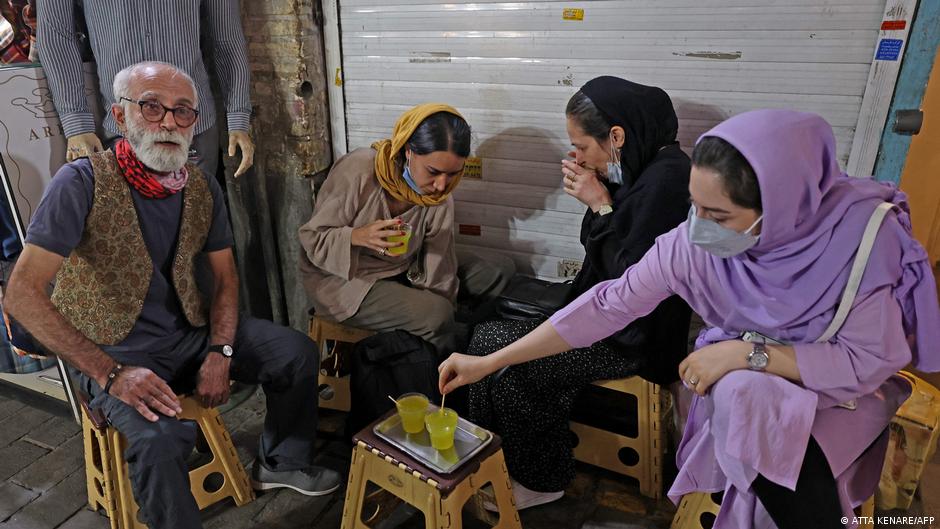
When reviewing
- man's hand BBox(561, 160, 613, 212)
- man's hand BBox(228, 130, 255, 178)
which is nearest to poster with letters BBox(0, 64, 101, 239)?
man's hand BBox(228, 130, 255, 178)

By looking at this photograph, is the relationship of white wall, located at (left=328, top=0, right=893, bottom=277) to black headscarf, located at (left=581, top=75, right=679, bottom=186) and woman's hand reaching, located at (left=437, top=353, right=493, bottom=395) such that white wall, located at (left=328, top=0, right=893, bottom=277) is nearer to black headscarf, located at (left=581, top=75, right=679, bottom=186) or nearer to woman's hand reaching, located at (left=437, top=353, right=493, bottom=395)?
black headscarf, located at (left=581, top=75, right=679, bottom=186)

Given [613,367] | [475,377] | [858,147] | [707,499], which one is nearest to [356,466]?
[475,377]

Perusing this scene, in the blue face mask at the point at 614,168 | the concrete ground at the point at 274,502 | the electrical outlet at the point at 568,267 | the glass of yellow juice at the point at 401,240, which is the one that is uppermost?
the blue face mask at the point at 614,168

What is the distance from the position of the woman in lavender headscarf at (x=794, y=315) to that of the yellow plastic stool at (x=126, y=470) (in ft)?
5.92

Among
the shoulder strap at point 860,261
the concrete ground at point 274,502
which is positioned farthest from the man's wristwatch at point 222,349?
the shoulder strap at point 860,261

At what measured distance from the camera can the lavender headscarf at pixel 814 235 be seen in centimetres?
162

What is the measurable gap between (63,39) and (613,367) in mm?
2748

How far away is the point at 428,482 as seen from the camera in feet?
6.52

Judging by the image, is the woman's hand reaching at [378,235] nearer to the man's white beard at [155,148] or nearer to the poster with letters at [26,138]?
the man's white beard at [155,148]

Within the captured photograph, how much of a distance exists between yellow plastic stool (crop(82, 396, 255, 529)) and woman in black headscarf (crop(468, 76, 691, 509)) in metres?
1.03

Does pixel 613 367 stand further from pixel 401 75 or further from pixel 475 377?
pixel 401 75

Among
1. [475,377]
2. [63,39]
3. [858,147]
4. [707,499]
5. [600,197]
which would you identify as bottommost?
[707,499]

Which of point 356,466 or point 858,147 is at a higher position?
point 858,147

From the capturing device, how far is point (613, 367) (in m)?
2.54
